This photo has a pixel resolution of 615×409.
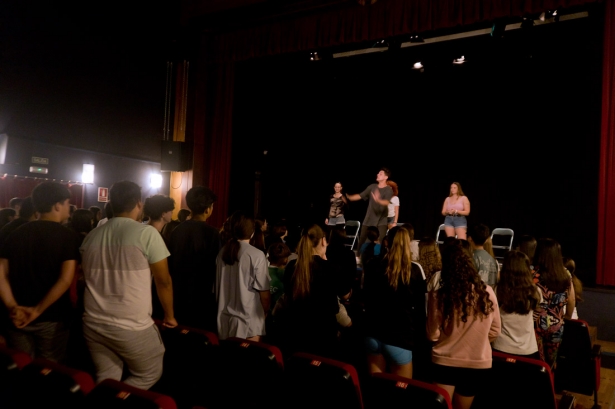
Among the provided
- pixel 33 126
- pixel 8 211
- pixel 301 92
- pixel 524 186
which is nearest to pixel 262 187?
pixel 301 92

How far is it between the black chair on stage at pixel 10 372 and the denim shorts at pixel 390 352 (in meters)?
1.64

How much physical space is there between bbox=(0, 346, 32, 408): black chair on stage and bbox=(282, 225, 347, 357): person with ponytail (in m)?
1.28

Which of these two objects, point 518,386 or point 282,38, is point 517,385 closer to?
point 518,386

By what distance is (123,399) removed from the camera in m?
1.44

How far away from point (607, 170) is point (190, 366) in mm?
5407

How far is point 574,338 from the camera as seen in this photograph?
3092 millimetres

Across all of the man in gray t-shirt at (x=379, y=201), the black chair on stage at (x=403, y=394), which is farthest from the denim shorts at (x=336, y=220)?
the black chair on stage at (x=403, y=394)

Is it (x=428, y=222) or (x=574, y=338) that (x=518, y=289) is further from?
(x=428, y=222)

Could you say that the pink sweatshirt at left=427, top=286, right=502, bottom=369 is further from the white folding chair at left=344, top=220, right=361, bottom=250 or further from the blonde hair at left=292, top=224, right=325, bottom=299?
the white folding chair at left=344, top=220, right=361, bottom=250

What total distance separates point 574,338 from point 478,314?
1.52m

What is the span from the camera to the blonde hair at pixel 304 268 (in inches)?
92.9

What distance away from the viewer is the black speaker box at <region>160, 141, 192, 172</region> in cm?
804

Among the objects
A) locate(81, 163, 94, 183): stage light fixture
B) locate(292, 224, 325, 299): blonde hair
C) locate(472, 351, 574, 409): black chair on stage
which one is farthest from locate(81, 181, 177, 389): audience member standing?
locate(81, 163, 94, 183): stage light fixture

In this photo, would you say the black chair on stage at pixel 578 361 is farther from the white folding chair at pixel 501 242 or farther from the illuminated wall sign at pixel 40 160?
the illuminated wall sign at pixel 40 160
